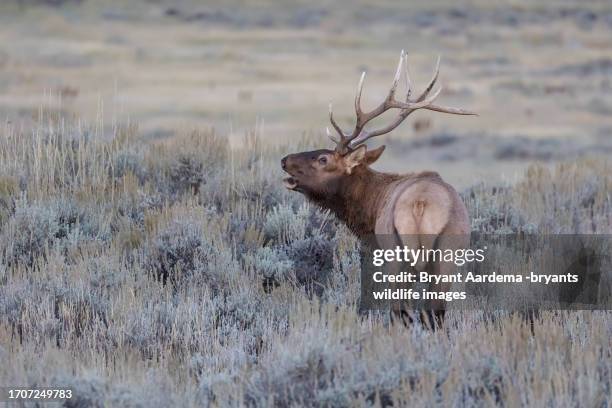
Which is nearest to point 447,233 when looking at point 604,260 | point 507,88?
point 604,260

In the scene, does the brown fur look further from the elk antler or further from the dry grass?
the dry grass

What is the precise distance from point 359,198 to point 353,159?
0.28 m

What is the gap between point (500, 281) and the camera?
30.9 feet

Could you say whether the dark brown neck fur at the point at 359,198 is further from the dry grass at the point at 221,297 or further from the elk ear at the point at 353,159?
the dry grass at the point at 221,297

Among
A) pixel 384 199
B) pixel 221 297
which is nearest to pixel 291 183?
pixel 384 199

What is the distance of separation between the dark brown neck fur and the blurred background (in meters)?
7.08

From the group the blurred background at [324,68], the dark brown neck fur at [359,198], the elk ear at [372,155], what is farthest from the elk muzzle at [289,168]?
the blurred background at [324,68]

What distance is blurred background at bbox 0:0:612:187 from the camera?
76.4ft

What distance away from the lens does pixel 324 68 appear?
104 feet

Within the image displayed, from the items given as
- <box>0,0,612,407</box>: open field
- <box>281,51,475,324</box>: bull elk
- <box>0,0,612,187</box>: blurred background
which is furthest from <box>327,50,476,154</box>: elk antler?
<box>0,0,612,187</box>: blurred background

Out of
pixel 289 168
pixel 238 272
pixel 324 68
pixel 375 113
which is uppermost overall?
pixel 324 68

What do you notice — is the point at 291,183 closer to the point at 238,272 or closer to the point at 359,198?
the point at 359,198

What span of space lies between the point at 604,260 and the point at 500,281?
1378 mm

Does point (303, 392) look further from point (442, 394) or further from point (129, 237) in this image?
point (129, 237)
